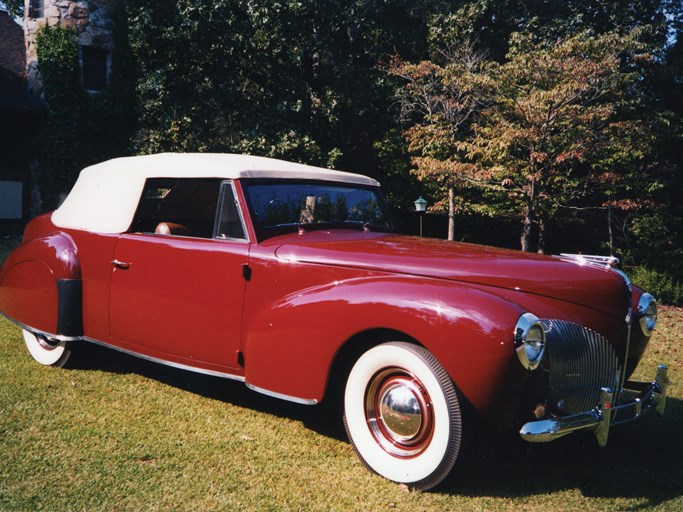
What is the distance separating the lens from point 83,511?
2650 millimetres

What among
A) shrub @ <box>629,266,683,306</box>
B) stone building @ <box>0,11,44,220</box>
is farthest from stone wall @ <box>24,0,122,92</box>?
shrub @ <box>629,266,683,306</box>

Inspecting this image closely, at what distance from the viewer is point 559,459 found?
3484 mm

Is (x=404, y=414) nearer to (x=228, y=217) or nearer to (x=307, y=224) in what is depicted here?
(x=307, y=224)

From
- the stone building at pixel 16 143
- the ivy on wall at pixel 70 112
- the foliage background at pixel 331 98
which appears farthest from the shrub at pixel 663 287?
the stone building at pixel 16 143

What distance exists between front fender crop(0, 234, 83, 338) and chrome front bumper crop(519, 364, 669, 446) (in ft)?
11.4

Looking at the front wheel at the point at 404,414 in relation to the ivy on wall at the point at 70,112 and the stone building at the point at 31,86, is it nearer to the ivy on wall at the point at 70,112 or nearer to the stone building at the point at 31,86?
the ivy on wall at the point at 70,112

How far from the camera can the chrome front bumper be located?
269 cm

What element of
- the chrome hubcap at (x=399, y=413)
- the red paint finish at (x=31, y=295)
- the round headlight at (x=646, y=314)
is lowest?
the chrome hubcap at (x=399, y=413)

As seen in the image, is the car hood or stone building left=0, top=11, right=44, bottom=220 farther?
stone building left=0, top=11, right=44, bottom=220

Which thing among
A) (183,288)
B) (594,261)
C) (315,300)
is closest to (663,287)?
(594,261)

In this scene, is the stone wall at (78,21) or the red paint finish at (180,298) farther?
the stone wall at (78,21)

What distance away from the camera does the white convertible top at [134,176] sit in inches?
159

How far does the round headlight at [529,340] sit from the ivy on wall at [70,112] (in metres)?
17.4

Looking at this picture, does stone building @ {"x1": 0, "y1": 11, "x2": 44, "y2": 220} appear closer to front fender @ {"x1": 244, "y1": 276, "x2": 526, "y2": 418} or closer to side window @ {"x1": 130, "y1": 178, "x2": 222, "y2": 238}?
side window @ {"x1": 130, "y1": 178, "x2": 222, "y2": 238}
